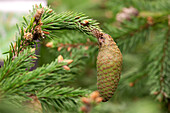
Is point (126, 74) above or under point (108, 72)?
under

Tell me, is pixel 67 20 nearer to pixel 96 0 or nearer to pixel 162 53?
pixel 162 53

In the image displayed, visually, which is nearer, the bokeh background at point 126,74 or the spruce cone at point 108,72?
the spruce cone at point 108,72

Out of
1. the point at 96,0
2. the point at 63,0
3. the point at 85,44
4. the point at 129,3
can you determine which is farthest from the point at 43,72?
the point at 96,0

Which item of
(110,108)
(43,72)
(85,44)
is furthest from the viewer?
(110,108)

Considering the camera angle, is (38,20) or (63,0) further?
(63,0)

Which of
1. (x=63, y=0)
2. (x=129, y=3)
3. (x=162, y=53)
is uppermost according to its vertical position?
(x=63, y=0)

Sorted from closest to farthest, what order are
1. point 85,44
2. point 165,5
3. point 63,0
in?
point 85,44 → point 165,5 → point 63,0

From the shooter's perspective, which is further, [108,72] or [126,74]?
[126,74]

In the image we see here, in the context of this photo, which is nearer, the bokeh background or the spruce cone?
the spruce cone

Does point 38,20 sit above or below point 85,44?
above
